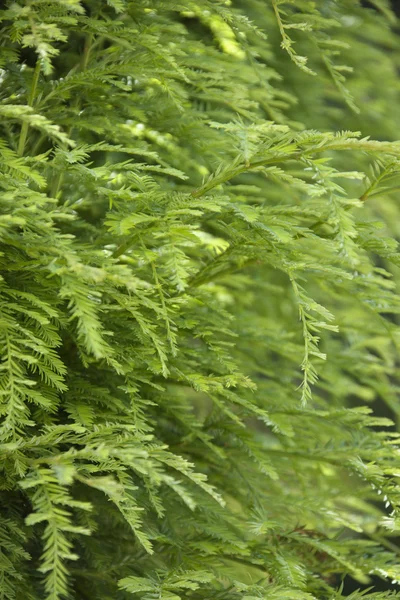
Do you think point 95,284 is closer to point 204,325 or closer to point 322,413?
point 204,325

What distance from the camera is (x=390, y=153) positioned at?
2.93 feet

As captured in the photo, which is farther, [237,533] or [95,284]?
[237,533]

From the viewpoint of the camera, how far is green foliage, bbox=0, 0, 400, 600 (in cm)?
88

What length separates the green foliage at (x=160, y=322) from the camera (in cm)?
88

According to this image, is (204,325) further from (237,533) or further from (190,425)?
(237,533)

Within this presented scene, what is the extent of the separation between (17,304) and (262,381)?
2.06ft

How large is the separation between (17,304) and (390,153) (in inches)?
22.6

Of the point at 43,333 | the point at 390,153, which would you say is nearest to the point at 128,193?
the point at 43,333

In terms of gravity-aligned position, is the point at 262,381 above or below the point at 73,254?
below

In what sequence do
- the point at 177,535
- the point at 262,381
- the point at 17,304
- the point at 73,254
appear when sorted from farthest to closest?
1. the point at 262,381
2. the point at 177,535
3. the point at 17,304
4. the point at 73,254

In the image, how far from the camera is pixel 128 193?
0.92 m

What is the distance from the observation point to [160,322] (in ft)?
3.39

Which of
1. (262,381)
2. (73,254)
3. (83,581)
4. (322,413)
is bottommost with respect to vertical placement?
(83,581)

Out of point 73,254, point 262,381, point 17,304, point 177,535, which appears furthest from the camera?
point 262,381
